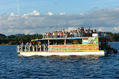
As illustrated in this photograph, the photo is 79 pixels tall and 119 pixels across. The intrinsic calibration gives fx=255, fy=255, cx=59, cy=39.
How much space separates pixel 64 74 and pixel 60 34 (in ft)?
77.8

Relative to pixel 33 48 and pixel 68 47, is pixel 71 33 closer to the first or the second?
pixel 68 47

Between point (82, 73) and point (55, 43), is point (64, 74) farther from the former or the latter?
point (55, 43)

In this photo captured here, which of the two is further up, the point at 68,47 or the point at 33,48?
the point at 68,47

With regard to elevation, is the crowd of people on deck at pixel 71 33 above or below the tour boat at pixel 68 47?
above

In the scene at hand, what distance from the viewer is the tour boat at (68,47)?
50812 mm

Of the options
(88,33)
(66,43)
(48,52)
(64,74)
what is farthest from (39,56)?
(64,74)

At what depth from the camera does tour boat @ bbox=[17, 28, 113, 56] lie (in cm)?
5081

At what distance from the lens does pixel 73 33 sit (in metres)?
54.0

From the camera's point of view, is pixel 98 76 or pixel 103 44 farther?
pixel 103 44

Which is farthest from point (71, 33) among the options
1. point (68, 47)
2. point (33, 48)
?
point (33, 48)

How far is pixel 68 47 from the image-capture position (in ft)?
174

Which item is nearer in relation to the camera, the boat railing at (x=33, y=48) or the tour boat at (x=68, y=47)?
the tour boat at (x=68, y=47)

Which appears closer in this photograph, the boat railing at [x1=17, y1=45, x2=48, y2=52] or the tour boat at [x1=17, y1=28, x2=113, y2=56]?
the tour boat at [x1=17, y1=28, x2=113, y2=56]

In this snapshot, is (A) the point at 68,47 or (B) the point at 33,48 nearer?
(A) the point at 68,47
